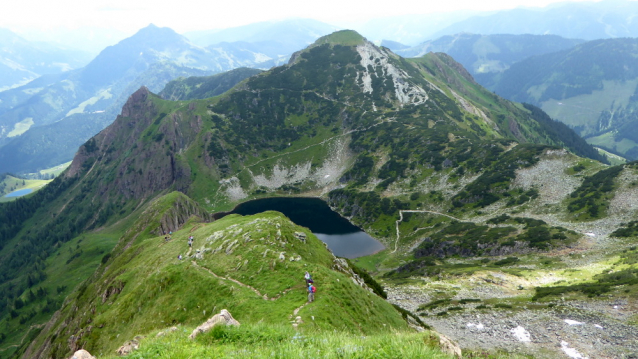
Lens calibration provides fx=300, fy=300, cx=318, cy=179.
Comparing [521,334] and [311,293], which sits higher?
[311,293]

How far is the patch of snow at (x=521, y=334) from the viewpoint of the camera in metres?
42.0

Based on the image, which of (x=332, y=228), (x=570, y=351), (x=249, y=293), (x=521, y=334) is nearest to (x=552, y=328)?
(x=521, y=334)

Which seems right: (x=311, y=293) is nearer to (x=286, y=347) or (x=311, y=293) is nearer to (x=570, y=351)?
(x=286, y=347)

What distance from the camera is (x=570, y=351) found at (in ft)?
125

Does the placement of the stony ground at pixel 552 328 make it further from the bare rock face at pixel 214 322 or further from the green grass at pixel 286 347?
the green grass at pixel 286 347

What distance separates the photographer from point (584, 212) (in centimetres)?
9900

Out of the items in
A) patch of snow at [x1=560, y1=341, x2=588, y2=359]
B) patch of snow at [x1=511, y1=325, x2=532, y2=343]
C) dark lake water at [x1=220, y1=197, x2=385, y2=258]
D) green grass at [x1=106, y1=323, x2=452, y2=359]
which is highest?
green grass at [x1=106, y1=323, x2=452, y2=359]

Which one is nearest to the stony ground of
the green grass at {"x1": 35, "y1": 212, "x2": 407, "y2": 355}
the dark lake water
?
the green grass at {"x1": 35, "y1": 212, "x2": 407, "y2": 355}

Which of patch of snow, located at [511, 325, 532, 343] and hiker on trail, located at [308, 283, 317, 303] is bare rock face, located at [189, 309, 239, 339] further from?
patch of snow, located at [511, 325, 532, 343]

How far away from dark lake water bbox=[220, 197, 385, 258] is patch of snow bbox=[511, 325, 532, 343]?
295 feet

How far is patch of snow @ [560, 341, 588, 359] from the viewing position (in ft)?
122

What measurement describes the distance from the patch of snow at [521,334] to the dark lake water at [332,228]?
89901 millimetres

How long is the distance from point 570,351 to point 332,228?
130 meters

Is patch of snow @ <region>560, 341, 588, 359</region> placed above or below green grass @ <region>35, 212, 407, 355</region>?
below
